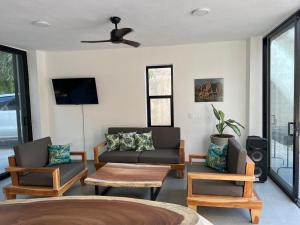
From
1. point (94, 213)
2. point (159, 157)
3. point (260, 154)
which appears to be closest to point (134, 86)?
point (159, 157)

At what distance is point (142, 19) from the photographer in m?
3.17

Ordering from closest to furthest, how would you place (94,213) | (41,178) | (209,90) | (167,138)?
(94,213) < (41,178) < (167,138) < (209,90)

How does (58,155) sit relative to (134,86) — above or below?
below

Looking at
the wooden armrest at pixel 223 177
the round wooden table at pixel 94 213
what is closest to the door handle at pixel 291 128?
the wooden armrest at pixel 223 177

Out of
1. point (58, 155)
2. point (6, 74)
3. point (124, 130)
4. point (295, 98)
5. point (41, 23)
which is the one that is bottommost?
point (58, 155)

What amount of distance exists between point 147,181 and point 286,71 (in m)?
2.68

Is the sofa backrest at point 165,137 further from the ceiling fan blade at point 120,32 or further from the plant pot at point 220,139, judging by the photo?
the ceiling fan blade at point 120,32

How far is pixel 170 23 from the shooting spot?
11.0 ft

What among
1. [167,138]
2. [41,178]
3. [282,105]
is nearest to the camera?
[41,178]

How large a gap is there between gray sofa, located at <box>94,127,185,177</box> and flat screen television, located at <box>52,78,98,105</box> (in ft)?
4.07

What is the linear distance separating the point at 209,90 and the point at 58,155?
3109 millimetres

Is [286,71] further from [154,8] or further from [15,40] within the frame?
[15,40]

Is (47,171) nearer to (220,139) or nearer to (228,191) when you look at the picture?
(228,191)

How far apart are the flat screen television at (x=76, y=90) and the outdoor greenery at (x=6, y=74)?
0.81 meters
